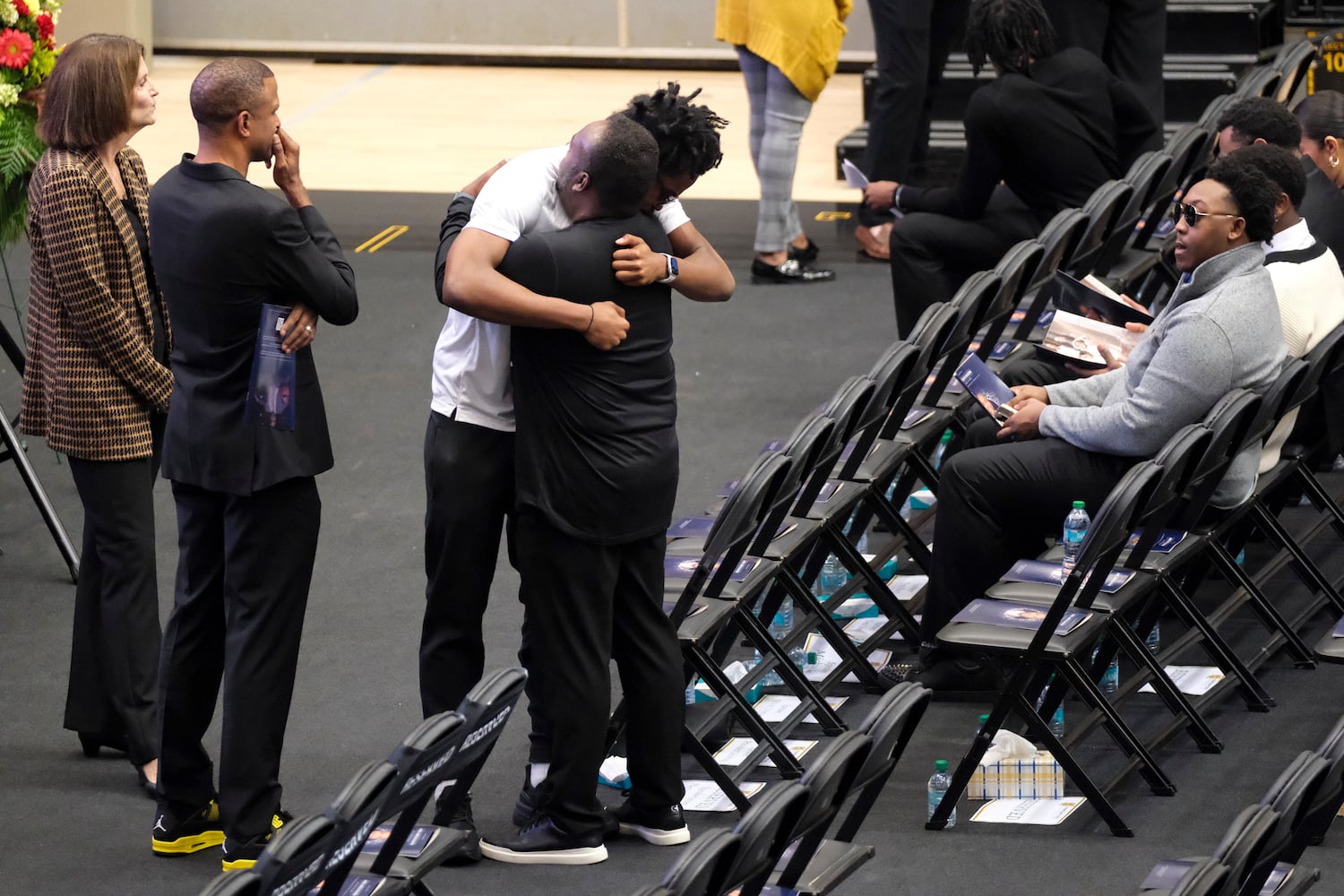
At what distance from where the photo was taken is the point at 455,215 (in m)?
3.52

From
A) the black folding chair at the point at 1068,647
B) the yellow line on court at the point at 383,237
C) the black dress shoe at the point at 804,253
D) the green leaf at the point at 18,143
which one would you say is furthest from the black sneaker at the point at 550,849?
the yellow line on court at the point at 383,237

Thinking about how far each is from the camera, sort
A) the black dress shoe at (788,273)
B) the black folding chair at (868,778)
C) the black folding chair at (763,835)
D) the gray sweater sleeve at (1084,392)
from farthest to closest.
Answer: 1. the black dress shoe at (788,273)
2. the gray sweater sleeve at (1084,392)
3. the black folding chair at (868,778)
4. the black folding chair at (763,835)

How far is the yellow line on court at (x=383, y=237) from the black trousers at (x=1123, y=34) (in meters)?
3.14

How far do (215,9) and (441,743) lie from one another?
11.2 metres

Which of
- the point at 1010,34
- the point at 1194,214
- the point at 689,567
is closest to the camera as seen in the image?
the point at 689,567

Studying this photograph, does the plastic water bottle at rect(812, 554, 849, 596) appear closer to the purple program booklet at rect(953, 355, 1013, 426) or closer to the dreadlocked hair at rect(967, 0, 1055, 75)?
the purple program booklet at rect(953, 355, 1013, 426)

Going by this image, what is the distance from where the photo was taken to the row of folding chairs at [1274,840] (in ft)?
8.18

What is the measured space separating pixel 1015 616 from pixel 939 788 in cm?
39

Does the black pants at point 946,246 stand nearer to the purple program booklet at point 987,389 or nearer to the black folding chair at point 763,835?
the purple program booklet at point 987,389

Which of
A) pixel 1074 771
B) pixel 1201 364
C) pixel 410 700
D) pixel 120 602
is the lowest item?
pixel 410 700

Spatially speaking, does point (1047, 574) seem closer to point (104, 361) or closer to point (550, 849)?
point (550, 849)

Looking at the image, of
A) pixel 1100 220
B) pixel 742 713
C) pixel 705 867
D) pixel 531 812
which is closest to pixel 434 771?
pixel 705 867

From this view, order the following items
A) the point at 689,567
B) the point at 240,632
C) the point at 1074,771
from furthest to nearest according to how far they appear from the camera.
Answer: the point at 689,567
the point at 1074,771
the point at 240,632

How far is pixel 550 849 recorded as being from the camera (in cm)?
354
